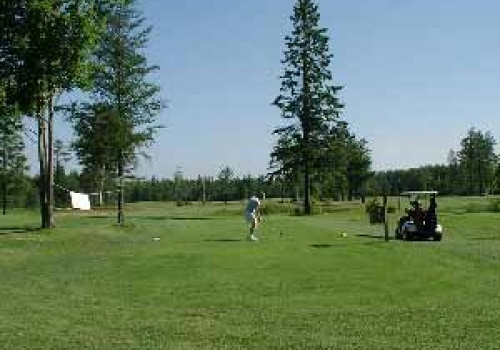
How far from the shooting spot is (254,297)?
16703mm

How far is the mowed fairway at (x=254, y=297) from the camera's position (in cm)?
1223

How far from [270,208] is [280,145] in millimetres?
6739

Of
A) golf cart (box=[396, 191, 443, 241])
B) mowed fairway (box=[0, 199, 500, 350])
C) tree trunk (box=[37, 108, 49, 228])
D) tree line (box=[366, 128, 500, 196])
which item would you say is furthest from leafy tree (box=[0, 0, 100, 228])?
tree line (box=[366, 128, 500, 196])

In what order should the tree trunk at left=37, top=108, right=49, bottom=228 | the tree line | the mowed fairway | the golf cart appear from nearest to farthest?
the mowed fairway < the golf cart < the tree trunk at left=37, top=108, right=49, bottom=228 < the tree line

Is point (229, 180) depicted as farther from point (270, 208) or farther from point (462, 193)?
point (270, 208)

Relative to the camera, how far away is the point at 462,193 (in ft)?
497

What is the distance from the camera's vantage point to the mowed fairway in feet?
40.1

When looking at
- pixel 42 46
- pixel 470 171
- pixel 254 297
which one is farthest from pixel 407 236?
pixel 470 171

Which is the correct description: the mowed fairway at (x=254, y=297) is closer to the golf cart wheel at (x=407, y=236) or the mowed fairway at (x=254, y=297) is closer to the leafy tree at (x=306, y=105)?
the golf cart wheel at (x=407, y=236)

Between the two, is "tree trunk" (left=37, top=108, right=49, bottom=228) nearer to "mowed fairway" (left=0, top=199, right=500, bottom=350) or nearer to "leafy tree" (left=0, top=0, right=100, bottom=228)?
"leafy tree" (left=0, top=0, right=100, bottom=228)

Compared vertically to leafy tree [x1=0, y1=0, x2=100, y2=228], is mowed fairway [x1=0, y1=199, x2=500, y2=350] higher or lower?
lower

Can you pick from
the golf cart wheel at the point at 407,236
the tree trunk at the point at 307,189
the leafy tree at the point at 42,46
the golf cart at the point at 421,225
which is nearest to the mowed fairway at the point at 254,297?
the golf cart at the point at 421,225

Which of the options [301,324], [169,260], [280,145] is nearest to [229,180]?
[280,145]

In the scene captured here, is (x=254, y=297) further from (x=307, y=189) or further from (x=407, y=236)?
(x=307, y=189)
